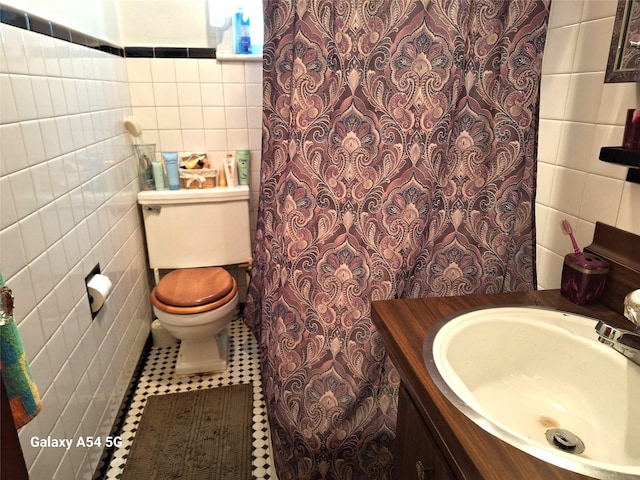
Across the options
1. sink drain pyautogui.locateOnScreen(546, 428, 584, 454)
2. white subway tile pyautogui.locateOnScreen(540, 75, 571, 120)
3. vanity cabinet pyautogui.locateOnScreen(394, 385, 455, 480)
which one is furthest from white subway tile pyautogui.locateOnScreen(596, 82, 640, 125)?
vanity cabinet pyautogui.locateOnScreen(394, 385, 455, 480)

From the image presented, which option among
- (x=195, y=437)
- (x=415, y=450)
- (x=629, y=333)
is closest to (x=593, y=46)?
(x=629, y=333)

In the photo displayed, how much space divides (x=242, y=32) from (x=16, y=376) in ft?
6.40

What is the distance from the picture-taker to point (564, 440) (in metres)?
0.86

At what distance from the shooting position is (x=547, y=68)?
1.32 m

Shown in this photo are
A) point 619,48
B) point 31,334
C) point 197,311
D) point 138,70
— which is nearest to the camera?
point 619,48

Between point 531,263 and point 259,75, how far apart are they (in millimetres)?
1607

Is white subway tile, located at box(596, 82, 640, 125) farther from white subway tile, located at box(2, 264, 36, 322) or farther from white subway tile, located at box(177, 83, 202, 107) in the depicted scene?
white subway tile, located at box(177, 83, 202, 107)

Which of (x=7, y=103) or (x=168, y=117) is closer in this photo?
(x=7, y=103)

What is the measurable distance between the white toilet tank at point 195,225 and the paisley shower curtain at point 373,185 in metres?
0.87

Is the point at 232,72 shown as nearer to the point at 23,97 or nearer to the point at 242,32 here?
the point at 242,32

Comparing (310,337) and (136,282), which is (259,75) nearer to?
(136,282)

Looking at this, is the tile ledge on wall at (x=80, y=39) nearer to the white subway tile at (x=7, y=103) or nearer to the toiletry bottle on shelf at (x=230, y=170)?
the white subway tile at (x=7, y=103)

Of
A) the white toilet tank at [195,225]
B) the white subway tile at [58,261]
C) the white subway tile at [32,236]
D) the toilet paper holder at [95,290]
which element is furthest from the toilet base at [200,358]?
the white subway tile at [32,236]

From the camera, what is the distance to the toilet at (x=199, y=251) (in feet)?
6.64
